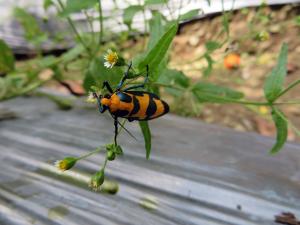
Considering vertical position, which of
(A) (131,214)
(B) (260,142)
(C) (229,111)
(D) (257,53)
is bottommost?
(A) (131,214)

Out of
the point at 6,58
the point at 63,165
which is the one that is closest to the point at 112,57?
the point at 63,165

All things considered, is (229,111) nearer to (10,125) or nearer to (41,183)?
(10,125)

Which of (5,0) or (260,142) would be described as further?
(5,0)

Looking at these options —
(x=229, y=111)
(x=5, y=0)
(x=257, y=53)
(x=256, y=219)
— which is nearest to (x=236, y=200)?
(x=256, y=219)

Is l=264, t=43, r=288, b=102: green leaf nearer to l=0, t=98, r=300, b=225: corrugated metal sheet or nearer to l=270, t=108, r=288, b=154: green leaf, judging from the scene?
l=270, t=108, r=288, b=154: green leaf

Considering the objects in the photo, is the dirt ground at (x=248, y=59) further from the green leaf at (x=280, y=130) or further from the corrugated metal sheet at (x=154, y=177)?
the green leaf at (x=280, y=130)

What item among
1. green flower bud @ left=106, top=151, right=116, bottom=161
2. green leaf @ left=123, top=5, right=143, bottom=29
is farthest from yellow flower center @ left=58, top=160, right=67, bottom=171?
green leaf @ left=123, top=5, right=143, bottom=29
